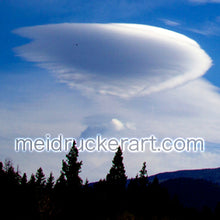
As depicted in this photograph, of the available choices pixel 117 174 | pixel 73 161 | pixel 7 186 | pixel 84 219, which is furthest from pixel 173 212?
pixel 7 186

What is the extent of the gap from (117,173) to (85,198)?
23.0 meters

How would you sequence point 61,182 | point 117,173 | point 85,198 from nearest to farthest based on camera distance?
point 85,198 < point 61,182 < point 117,173

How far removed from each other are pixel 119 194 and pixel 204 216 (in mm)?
31337

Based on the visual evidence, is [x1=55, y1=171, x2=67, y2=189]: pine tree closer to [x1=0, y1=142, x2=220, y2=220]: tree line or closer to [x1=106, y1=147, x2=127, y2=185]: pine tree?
[x1=0, y1=142, x2=220, y2=220]: tree line

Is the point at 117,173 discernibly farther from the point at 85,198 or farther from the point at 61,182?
the point at 85,198

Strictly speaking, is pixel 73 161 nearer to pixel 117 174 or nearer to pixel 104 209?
pixel 117 174

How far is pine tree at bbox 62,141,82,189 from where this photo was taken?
96.2 metres

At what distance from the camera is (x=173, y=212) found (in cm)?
10438

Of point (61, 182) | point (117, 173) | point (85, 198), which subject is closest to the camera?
point (85, 198)

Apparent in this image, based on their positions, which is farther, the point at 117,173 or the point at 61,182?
the point at 117,173

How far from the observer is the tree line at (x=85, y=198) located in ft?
220

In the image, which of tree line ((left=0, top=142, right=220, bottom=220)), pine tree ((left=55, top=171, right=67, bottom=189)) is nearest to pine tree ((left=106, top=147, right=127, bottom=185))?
tree line ((left=0, top=142, right=220, bottom=220))

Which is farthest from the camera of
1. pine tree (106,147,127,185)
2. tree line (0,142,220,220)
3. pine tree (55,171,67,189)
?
pine tree (106,147,127,185)

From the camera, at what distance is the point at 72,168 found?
9731 cm
